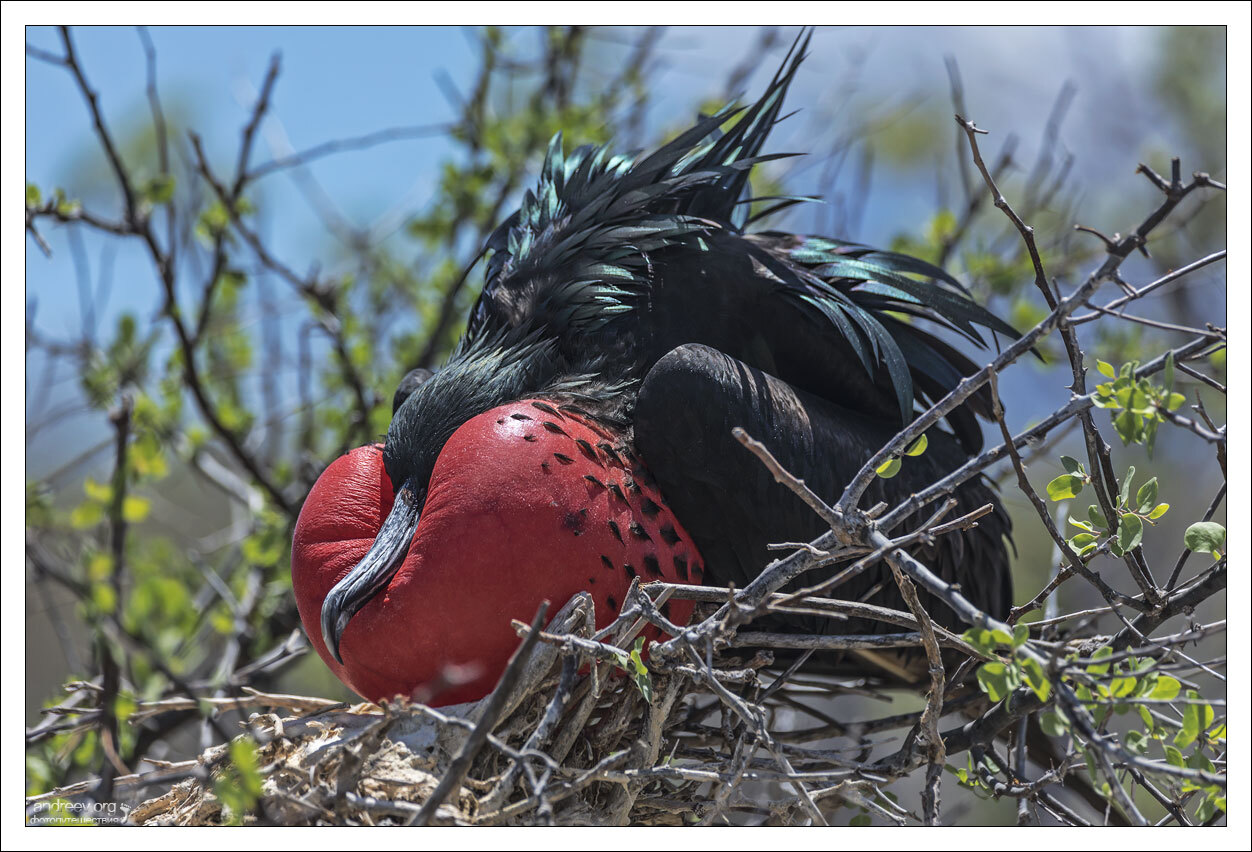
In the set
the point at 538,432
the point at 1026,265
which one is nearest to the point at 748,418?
the point at 538,432

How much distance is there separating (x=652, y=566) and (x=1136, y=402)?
782 millimetres

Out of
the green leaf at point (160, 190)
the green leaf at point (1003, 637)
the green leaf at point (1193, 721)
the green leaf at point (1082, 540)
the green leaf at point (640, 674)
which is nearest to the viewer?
the green leaf at point (1003, 637)

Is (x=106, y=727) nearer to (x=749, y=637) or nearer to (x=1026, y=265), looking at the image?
(x=749, y=637)

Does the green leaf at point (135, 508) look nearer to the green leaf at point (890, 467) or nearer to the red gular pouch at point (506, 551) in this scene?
the red gular pouch at point (506, 551)

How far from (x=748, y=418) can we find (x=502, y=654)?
0.54 m

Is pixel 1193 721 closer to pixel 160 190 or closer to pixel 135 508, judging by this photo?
pixel 135 508

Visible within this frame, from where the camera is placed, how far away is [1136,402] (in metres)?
1.34

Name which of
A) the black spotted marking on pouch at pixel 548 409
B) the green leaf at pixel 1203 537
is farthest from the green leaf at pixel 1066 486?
the black spotted marking on pouch at pixel 548 409

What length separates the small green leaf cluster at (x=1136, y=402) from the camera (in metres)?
1.34

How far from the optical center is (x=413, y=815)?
1.51m

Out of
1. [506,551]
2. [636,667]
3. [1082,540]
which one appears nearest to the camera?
[636,667]

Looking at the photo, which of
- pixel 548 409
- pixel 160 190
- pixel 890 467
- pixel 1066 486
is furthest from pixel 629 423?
pixel 160 190

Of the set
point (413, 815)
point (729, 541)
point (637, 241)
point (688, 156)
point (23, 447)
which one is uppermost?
point (688, 156)

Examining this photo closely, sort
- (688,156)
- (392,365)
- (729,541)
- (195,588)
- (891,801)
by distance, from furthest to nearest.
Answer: (392,365)
(195,588)
(688,156)
(729,541)
(891,801)
